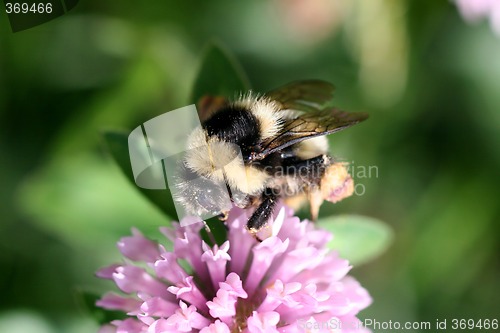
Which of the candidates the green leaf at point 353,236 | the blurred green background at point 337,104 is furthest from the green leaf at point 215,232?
the blurred green background at point 337,104

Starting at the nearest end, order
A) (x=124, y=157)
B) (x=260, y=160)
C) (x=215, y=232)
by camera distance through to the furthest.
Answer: (x=260, y=160) < (x=215, y=232) < (x=124, y=157)

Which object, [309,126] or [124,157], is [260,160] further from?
[124,157]

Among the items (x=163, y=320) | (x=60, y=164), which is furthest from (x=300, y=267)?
(x=60, y=164)

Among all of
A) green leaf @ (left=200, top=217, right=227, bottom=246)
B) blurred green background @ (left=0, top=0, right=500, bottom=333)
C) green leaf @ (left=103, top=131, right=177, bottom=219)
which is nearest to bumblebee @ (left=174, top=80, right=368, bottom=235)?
green leaf @ (left=200, top=217, right=227, bottom=246)

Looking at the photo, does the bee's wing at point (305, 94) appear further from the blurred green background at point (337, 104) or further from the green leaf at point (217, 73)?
the blurred green background at point (337, 104)

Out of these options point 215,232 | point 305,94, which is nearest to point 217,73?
point 305,94

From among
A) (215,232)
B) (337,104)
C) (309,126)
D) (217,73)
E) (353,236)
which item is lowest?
(353,236)

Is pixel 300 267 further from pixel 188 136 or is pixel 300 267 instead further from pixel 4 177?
pixel 4 177
